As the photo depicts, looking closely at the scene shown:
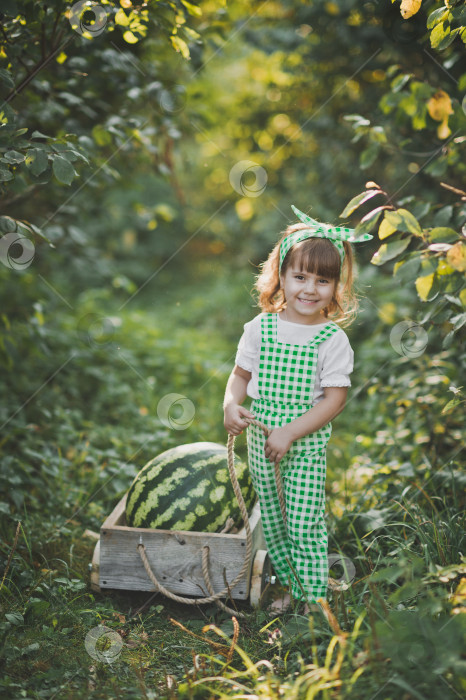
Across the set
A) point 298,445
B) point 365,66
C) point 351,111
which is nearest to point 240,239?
point 351,111

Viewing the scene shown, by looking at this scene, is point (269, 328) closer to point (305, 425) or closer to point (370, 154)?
point (305, 425)

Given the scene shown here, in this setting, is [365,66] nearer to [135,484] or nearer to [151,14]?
[151,14]

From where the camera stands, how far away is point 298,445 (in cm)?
237

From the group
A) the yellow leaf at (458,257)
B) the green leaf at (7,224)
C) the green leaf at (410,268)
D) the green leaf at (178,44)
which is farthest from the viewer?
the green leaf at (178,44)

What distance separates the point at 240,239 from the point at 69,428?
19.9 feet

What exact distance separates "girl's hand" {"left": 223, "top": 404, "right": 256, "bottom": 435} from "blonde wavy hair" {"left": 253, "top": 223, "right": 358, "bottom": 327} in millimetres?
501

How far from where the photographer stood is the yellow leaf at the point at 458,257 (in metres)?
1.86

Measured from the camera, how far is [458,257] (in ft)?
6.12

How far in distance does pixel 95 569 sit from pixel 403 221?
72.8 inches

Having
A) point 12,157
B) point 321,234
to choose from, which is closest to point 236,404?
point 321,234

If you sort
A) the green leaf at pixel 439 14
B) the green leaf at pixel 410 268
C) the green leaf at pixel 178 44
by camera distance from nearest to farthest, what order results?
1. the green leaf at pixel 410 268
2. the green leaf at pixel 439 14
3. the green leaf at pixel 178 44

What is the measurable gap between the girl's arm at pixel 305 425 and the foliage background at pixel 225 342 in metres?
0.43

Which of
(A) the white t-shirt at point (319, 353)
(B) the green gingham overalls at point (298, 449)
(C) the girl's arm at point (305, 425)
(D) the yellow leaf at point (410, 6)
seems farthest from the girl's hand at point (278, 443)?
(D) the yellow leaf at point (410, 6)

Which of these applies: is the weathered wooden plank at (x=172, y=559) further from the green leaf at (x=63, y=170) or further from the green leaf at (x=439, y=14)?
the green leaf at (x=439, y=14)
